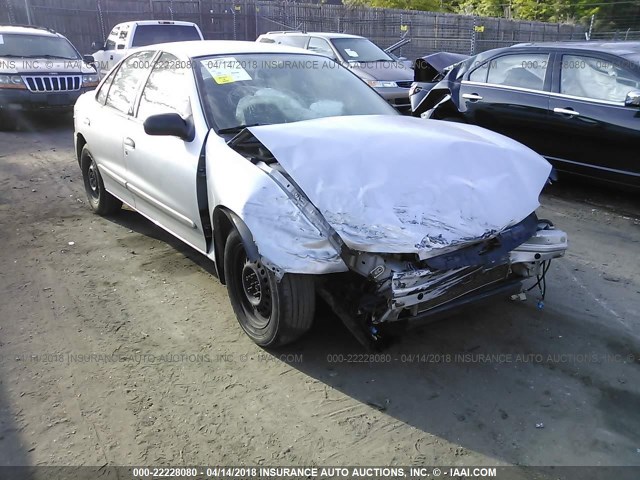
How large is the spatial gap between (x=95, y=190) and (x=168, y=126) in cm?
263

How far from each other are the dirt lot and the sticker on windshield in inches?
61.7

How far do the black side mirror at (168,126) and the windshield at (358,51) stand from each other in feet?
28.2

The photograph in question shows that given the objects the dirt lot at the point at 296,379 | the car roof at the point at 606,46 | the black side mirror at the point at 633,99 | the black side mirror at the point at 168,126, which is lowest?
the dirt lot at the point at 296,379

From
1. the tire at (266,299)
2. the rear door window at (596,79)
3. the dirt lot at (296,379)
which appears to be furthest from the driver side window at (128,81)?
the rear door window at (596,79)

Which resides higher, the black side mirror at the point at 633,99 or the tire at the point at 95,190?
the black side mirror at the point at 633,99

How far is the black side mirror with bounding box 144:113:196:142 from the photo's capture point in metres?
3.77

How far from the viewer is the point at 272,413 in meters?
2.96

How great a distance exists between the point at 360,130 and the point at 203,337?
1.68 metres

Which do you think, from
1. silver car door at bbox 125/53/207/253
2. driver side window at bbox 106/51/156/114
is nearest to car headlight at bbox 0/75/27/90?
driver side window at bbox 106/51/156/114

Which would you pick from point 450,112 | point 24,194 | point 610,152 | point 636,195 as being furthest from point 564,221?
point 24,194

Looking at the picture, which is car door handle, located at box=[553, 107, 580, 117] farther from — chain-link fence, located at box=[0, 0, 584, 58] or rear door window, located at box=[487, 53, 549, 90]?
chain-link fence, located at box=[0, 0, 584, 58]

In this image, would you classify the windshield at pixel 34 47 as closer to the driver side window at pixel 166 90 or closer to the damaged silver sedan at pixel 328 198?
the driver side window at pixel 166 90

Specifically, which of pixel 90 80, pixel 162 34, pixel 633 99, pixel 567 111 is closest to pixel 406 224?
pixel 633 99

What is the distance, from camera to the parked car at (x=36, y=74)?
10.5 m
